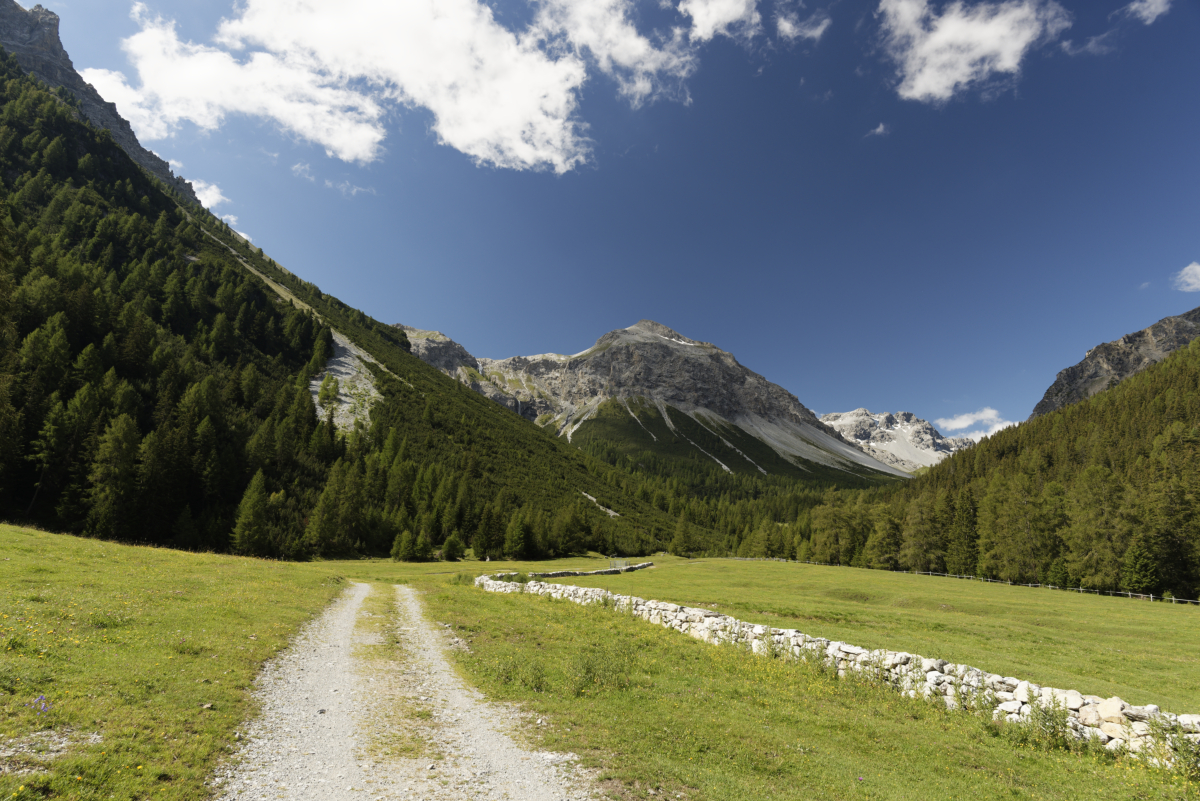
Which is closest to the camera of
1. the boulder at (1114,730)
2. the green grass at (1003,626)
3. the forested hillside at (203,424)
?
the boulder at (1114,730)

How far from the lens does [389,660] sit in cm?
1795

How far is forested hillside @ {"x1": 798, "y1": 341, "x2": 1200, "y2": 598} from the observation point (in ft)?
189

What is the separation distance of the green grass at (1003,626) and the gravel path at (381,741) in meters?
19.6

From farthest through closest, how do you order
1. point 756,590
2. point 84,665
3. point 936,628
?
point 756,590
point 936,628
point 84,665

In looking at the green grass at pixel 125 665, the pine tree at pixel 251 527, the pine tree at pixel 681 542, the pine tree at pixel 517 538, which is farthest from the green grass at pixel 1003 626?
the pine tree at pixel 681 542

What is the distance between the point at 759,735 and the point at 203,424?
99.0 meters

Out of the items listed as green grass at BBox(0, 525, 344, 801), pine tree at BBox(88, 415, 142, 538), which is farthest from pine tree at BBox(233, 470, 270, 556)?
green grass at BBox(0, 525, 344, 801)

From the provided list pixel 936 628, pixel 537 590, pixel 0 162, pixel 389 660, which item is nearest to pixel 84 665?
pixel 389 660

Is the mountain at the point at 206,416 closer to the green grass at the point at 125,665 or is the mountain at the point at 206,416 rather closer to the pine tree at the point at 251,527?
the pine tree at the point at 251,527

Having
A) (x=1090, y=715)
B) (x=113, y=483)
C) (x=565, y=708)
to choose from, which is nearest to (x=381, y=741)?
(x=565, y=708)

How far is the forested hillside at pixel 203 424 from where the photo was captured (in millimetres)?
64500

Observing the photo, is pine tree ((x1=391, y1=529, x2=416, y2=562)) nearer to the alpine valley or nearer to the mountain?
the alpine valley

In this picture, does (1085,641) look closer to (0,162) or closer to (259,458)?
(259,458)

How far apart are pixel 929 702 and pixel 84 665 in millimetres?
25706
